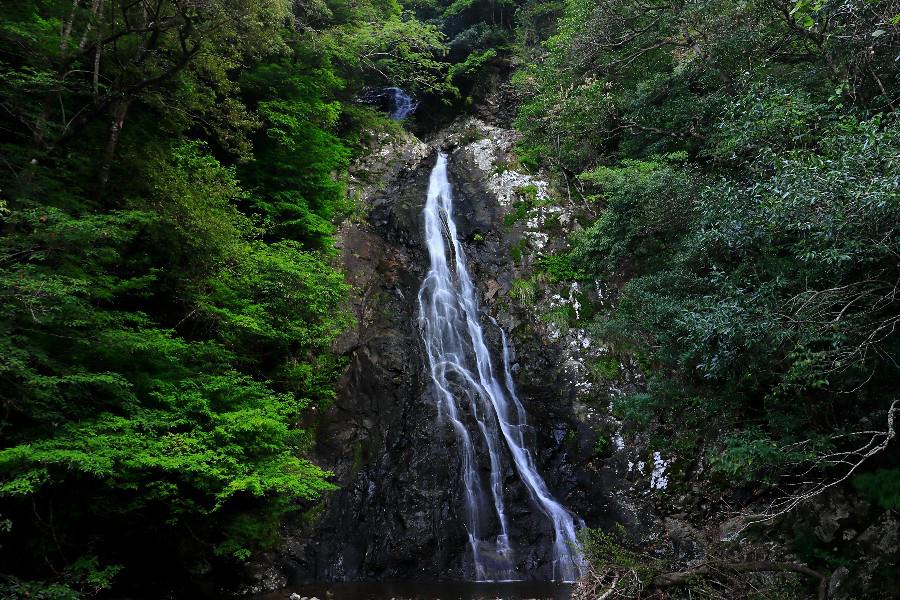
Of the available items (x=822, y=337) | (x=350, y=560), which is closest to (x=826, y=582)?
(x=822, y=337)

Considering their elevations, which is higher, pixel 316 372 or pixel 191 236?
pixel 191 236

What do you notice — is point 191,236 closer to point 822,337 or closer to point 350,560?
point 350,560

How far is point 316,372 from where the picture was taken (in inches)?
431

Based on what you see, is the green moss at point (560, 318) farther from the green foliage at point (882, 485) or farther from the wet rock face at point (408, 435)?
the green foliage at point (882, 485)

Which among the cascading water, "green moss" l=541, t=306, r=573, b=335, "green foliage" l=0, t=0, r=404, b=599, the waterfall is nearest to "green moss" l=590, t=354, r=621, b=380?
"green moss" l=541, t=306, r=573, b=335

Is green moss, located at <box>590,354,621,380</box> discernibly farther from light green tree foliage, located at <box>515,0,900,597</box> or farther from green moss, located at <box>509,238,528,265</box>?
green moss, located at <box>509,238,528,265</box>

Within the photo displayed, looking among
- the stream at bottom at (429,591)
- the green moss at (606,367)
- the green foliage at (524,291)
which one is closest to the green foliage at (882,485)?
the stream at bottom at (429,591)

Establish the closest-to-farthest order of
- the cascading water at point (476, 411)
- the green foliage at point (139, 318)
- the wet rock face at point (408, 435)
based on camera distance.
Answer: the green foliage at point (139, 318)
the wet rock face at point (408, 435)
the cascading water at point (476, 411)

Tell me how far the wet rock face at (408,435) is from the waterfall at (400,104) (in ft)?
24.7

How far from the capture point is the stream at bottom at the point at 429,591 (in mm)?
7707

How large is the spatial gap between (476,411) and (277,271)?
5781mm

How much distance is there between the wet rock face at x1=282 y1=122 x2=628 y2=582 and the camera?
9086 mm

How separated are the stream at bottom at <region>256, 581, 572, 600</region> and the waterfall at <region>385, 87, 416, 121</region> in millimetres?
19701

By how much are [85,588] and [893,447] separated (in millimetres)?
10327
